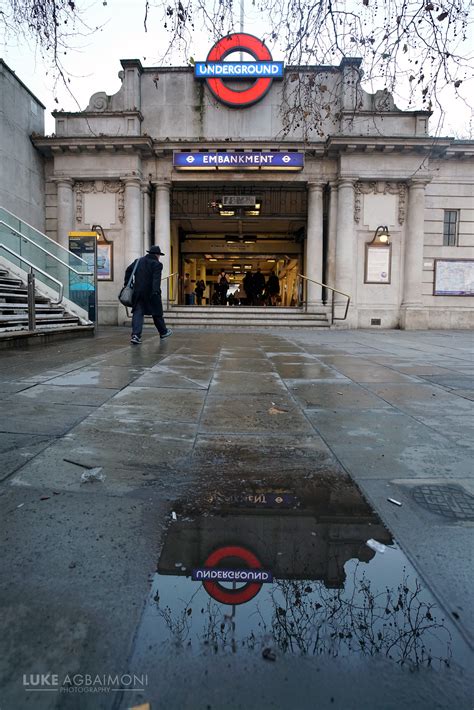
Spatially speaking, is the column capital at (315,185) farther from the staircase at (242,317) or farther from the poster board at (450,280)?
the poster board at (450,280)

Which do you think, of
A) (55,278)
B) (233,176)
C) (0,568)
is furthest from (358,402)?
(233,176)

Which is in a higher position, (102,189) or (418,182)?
(418,182)

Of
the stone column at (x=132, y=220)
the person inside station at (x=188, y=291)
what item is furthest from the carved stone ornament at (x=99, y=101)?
the person inside station at (x=188, y=291)

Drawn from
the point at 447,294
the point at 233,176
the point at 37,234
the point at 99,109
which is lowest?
the point at 447,294

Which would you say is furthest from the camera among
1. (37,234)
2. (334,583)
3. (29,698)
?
(37,234)

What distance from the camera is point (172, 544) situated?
1.58 m

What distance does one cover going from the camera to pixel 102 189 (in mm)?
17141

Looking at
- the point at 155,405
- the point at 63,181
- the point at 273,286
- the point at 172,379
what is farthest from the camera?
the point at 273,286

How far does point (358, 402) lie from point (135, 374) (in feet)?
8.71

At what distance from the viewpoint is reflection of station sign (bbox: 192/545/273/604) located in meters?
1.31

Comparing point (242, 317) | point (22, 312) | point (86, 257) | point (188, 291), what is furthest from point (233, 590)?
point (188, 291)

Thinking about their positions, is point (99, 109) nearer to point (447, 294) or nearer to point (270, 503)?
point (447, 294)

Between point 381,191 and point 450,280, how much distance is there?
443 centimetres

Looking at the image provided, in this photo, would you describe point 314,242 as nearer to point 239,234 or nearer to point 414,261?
point 414,261
